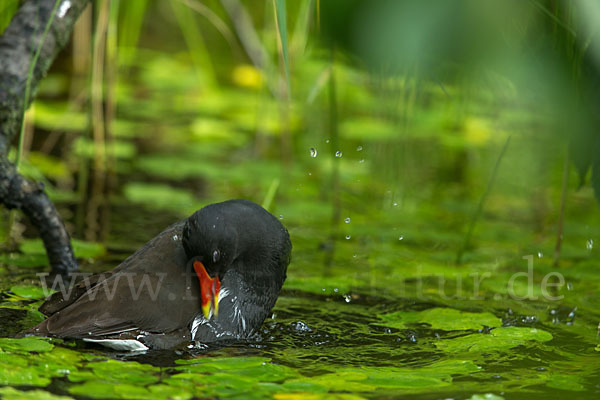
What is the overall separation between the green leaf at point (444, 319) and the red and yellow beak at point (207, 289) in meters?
0.82

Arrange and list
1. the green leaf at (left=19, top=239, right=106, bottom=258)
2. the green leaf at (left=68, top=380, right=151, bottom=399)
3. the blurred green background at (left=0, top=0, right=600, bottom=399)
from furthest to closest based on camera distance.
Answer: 1. the green leaf at (left=19, top=239, right=106, bottom=258)
2. the green leaf at (left=68, top=380, right=151, bottom=399)
3. the blurred green background at (left=0, top=0, right=600, bottom=399)

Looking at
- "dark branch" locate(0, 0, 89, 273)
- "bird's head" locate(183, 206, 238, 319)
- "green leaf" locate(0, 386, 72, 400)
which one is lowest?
"green leaf" locate(0, 386, 72, 400)

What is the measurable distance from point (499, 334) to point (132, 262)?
1562 mm

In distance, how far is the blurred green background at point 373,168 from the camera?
1.22 meters

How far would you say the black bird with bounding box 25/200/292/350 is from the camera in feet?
9.95

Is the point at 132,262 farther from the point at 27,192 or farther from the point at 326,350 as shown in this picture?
the point at 326,350

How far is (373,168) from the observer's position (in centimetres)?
701

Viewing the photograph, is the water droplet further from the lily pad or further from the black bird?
the lily pad

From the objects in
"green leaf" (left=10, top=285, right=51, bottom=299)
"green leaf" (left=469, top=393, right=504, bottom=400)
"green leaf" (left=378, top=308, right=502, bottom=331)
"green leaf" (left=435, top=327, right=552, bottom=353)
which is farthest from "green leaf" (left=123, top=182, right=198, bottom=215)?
"green leaf" (left=469, top=393, right=504, bottom=400)

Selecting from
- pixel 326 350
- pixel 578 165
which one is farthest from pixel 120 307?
pixel 578 165

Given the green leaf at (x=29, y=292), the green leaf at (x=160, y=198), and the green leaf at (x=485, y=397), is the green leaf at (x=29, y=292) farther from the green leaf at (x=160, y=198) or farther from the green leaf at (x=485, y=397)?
the green leaf at (x=485, y=397)

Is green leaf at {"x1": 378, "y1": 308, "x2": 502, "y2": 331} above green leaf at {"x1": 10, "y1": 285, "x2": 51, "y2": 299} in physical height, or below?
below

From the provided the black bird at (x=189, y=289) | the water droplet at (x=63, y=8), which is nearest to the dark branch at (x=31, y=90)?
the water droplet at (x=63, y=8)

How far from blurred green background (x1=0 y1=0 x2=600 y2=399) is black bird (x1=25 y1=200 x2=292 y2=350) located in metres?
0.23
